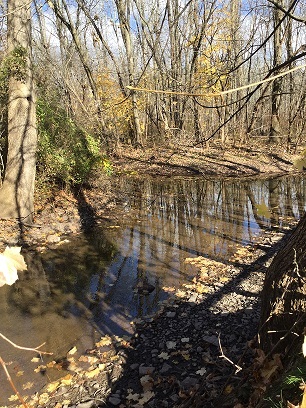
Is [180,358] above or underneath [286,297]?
underneath

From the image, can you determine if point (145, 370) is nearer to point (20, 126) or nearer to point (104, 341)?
point (104, 341)

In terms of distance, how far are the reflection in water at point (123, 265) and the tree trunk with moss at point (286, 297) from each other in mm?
399

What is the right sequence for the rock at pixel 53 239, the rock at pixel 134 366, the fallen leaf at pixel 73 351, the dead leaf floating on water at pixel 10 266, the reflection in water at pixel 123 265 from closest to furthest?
the dead leaf floating on water at pixel 10 266 < the rock at pixel 134 366 < the fallen leaf at pixel 73 351 < the reflection in water at pixel 123 265 < the rock at pixel 53 239

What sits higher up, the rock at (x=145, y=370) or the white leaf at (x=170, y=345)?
the white leaf at (x=170, y=345)

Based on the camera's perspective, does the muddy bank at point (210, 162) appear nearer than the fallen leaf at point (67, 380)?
No

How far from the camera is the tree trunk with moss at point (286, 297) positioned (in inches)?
91.3

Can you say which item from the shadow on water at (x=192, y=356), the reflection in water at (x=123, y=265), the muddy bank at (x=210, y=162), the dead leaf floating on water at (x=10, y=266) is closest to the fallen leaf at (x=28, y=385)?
the reflection in water at (x=123, y=265)

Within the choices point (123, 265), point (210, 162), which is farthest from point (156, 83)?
point (123, 265)

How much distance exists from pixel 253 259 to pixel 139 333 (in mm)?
3578

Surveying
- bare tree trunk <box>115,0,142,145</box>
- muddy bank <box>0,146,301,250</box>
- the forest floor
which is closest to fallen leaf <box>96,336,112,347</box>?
the forest floor

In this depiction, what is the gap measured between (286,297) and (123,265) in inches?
213

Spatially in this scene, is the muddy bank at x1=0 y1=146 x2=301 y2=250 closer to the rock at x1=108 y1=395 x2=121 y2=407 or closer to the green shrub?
the green shrub

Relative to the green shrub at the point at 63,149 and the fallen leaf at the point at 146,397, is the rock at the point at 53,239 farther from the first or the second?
the fallen leaf at the point at 146,397

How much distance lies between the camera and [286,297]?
8.20 ft
